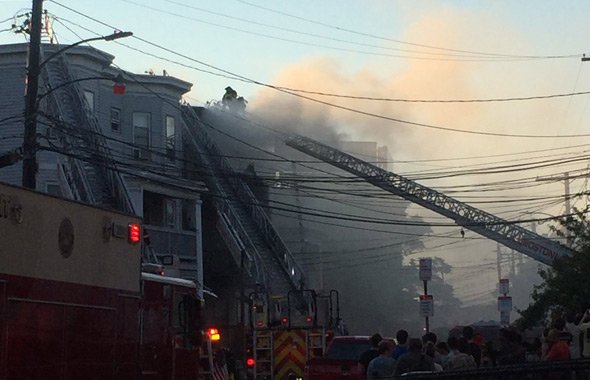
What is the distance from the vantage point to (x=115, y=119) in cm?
3866

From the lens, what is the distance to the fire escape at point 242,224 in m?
41.2

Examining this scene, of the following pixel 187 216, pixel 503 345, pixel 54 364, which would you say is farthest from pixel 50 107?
pixel 54 364

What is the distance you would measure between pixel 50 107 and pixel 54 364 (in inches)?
942

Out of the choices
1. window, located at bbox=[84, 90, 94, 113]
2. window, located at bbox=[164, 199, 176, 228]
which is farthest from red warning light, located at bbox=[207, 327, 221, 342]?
window, located at bbox=[164, 199, 176, 228]

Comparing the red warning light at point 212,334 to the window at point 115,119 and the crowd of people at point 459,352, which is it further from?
the window at point 115,119

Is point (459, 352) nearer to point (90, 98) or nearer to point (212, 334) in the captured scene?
point (212, 334)

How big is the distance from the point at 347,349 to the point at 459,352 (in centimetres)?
559

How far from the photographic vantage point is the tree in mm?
26297

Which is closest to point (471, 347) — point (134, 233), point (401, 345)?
point (401, 345)

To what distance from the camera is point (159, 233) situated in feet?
121

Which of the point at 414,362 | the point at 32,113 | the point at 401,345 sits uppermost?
the point at 32,113

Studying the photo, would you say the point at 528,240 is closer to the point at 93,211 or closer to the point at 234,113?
the point at 234,113

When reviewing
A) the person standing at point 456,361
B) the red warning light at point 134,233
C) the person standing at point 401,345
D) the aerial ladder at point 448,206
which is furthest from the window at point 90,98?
the person standing at point 456,361

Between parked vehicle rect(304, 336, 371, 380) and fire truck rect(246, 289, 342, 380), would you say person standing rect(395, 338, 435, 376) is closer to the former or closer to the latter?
parked vehicle rect(304, 336, 371, 380)
